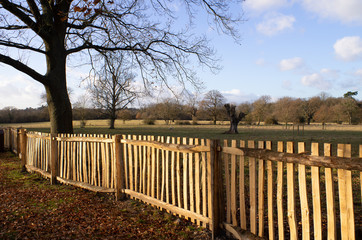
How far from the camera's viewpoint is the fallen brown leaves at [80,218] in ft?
15.0

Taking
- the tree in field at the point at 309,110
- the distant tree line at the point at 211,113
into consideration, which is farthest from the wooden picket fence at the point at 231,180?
the distant tree line at the point at 211,113

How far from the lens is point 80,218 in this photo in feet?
17.5

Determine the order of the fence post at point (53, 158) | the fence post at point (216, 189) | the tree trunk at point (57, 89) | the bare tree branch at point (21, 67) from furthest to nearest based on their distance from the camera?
the tree trunk at point (57, 89) → the bare tree branch at point (21, 67) → the fence post at point (53, 158) → the fence post at point (216, 189)

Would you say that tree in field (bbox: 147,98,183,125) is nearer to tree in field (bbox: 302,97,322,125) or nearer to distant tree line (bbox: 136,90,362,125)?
distant tree line (bbox: 136,90,362,125)

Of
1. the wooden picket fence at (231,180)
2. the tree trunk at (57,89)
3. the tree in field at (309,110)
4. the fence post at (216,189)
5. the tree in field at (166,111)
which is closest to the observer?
the wooden picket fence at (231,180)

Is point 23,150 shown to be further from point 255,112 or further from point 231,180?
point 255,112

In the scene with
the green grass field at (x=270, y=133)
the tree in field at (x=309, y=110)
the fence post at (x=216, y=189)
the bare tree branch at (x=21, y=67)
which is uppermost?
the bare tree branch at (x=21, y=67)

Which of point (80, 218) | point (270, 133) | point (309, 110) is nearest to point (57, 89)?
point (80, 218)

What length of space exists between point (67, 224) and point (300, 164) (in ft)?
13.8

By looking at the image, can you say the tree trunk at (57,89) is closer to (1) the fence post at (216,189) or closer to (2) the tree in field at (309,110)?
(1) the fence post at (216,189)

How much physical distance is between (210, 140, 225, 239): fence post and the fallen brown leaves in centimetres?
26

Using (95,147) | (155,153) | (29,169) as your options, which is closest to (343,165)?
(155,153)

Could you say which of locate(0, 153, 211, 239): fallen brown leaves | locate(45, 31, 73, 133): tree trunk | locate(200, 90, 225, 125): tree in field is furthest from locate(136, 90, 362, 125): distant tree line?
locate(0, 153, 211, 239): fallen brown leaves

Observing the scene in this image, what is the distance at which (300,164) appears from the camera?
3.23m
